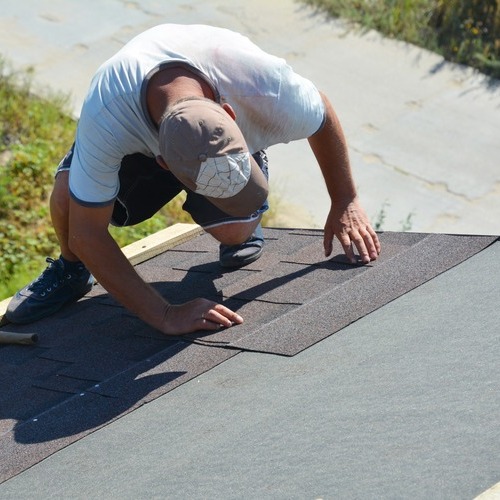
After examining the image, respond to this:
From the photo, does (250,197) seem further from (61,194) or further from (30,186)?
(30,186)

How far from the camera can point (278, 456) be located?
2.14 meters

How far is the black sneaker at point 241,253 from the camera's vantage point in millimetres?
3627

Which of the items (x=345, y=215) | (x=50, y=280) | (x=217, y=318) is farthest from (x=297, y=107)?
(x=50, y=280)

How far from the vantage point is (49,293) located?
3594 mm

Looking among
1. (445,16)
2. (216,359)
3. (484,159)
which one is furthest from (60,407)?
(445,16)

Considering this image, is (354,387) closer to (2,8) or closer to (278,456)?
(278,456)

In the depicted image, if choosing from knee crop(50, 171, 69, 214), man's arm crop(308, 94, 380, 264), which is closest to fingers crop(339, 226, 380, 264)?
man's arm crop(308, 94, 380, 264)

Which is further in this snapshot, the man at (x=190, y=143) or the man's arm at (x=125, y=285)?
the man's arm at (x=125, y=285)

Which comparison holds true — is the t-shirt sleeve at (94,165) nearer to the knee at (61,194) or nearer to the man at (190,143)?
the man at (190,143)

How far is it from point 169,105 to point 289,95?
1.39 feet

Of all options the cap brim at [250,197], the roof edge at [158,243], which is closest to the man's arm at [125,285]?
the cap brim at [250,197]

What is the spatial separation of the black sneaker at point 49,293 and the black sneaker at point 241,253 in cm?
50

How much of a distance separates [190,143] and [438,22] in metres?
6.36

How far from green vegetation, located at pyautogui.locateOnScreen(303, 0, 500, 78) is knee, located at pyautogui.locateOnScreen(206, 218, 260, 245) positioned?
501 centimetres
